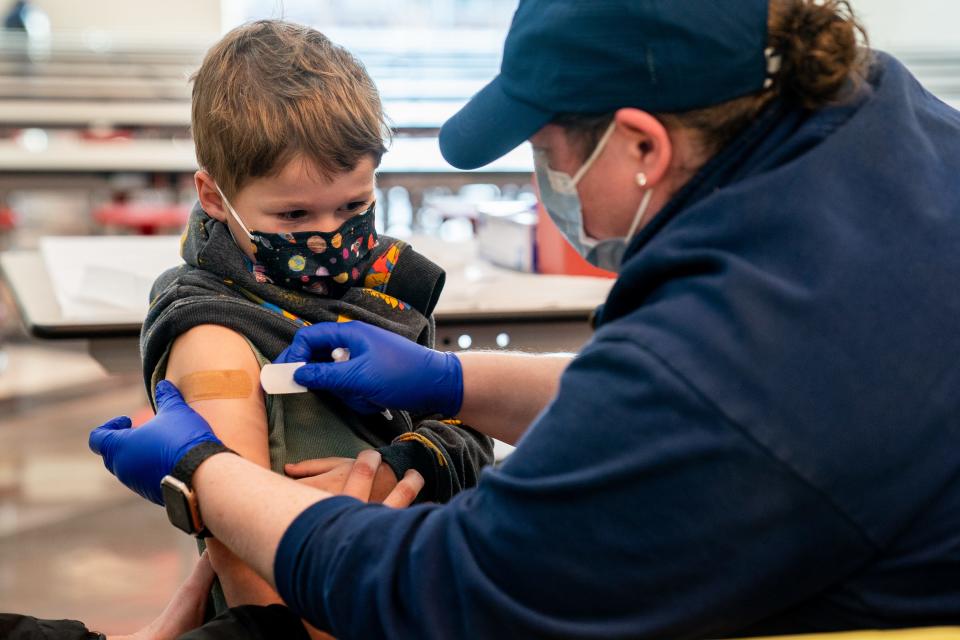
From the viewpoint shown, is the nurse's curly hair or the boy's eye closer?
the nurse's curly hair

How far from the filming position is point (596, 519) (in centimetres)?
94

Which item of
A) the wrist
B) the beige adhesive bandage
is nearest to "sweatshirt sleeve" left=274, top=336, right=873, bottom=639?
the beige adhesive bandage

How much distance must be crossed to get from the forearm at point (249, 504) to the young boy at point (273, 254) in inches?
6.6

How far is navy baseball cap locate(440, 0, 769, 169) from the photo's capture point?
1.04m

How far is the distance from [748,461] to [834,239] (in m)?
0.22

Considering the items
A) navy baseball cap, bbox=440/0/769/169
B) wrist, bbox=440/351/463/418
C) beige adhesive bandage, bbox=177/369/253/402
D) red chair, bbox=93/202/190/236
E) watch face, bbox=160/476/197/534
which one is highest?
navy baseball cap, bbox=440/0/769/169

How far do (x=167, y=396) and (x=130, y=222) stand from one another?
138 inches

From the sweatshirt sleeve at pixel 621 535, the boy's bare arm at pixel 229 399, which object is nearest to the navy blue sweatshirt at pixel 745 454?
the sweatshirt sleeve at pixel 621 535

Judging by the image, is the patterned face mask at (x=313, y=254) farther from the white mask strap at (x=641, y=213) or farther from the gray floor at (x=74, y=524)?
the gray floor at (x=74, y=524)

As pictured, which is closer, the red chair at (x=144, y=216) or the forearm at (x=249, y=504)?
the forearm at (x=249, y=504)

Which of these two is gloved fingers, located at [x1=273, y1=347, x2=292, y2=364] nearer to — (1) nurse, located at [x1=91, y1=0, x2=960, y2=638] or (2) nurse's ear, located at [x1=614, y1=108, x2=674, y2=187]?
(1) nurse, located at [x1=91, y1=0, x2=960, y2=638]

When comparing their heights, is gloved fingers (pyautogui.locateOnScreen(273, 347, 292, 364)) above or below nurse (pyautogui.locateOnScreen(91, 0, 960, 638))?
below

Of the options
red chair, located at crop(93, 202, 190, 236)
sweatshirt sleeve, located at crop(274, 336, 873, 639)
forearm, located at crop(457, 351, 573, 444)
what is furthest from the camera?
red chair, located at crop(93, 202, 190, 236)

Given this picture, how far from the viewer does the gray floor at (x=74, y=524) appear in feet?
9.82
